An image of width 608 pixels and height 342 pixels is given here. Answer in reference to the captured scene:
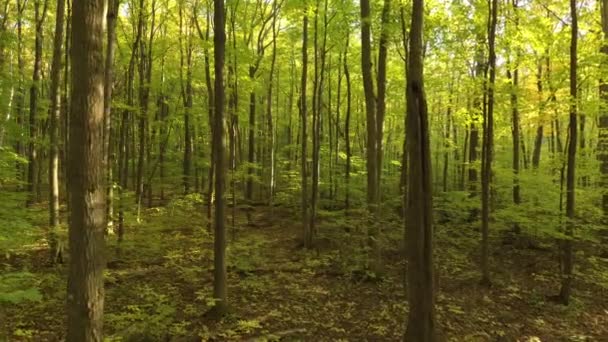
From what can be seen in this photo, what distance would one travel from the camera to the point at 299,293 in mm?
10320

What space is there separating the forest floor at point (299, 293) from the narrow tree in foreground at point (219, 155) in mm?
529

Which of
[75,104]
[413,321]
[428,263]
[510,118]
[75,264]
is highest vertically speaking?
[510,118]

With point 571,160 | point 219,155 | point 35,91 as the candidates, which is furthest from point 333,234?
point 35,91

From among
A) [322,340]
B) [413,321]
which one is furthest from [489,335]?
[322,340]

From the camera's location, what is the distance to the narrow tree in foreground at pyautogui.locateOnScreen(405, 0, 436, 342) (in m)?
6.67

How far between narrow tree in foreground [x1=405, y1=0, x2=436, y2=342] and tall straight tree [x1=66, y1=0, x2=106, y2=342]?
4.43 metres

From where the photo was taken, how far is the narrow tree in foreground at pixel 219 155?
7730 millimetres

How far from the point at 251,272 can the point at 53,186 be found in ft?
18.9

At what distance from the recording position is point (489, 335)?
862cm

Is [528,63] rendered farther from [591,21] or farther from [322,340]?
[322,340]

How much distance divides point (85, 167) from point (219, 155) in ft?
11.3

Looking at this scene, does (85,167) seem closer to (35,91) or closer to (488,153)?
(488,153)

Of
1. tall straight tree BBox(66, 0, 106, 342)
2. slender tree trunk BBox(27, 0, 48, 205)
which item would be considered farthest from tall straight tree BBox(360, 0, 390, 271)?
slender tree trunk BBox(27, 0, 48, 205)

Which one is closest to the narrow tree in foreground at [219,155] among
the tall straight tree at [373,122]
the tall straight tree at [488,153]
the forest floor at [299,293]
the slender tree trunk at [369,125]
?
the forest floor at [299,293]
